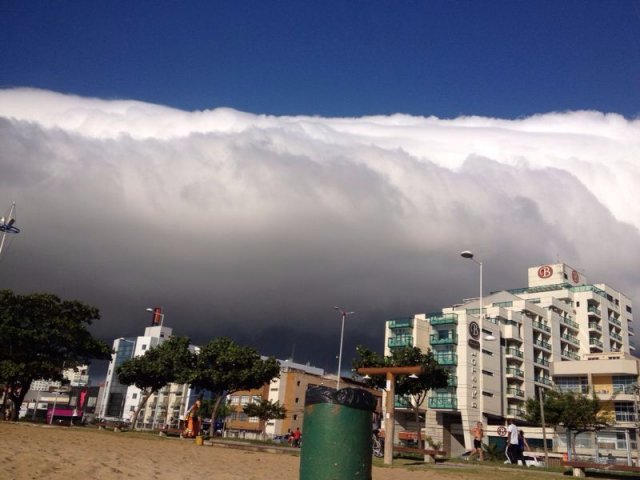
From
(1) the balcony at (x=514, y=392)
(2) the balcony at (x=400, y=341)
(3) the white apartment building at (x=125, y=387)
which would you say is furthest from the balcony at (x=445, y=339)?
(3) the white apartment building at (x=125, y=387)

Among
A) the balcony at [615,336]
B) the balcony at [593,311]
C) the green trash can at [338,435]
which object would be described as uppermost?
the balcony at [593,311]

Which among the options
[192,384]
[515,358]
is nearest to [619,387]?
[515,358]

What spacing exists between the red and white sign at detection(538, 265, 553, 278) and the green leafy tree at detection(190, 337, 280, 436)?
55.1 m

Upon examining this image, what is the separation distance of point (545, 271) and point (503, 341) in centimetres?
2097

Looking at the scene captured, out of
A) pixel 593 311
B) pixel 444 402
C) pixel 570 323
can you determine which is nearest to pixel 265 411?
pixel 444 402

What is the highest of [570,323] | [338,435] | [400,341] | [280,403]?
[570,323]

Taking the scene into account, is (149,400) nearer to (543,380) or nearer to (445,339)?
(445,339)

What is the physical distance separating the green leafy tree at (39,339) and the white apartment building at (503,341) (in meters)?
36.0

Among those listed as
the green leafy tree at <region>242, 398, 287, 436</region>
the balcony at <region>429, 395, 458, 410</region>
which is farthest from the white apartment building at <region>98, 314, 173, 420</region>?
the balcony at <region>429, 395, 458, 410</region>

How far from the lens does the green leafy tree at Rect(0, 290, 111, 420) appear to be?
133ft

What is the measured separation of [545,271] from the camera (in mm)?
89188

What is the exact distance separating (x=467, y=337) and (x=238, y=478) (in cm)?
5971

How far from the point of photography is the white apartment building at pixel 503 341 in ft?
220

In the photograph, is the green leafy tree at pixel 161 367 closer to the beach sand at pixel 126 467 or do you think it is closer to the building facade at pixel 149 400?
the beach sand at pixel 126 467
